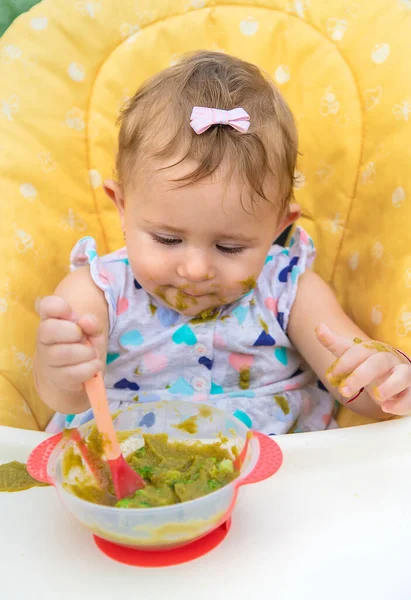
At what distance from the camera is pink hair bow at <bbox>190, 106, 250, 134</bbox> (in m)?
0.87

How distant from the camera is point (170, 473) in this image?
0.76m

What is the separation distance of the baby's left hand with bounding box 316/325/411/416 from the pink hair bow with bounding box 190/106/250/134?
30 cm

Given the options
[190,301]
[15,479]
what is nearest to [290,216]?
[190,301]

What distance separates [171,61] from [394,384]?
2.69 feet

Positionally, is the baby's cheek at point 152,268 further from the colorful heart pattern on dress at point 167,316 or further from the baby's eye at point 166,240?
the colorful heart pattern on dress at point 167,316

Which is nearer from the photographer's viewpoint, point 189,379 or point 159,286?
point 159,286

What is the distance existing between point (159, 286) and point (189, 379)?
0.20 metres

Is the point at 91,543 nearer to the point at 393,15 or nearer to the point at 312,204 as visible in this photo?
the point at 312,204

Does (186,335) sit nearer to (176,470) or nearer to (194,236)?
(194,236)

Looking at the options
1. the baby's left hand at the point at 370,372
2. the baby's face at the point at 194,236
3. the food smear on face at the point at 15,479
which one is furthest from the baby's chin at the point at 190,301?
A: the food smear on face at the point at 15,479

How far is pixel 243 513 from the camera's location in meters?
0.76

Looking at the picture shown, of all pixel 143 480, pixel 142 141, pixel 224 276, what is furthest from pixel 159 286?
pixel 143 480

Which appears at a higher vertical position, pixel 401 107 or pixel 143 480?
pixel 401 107

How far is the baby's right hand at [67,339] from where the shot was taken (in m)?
0.72
